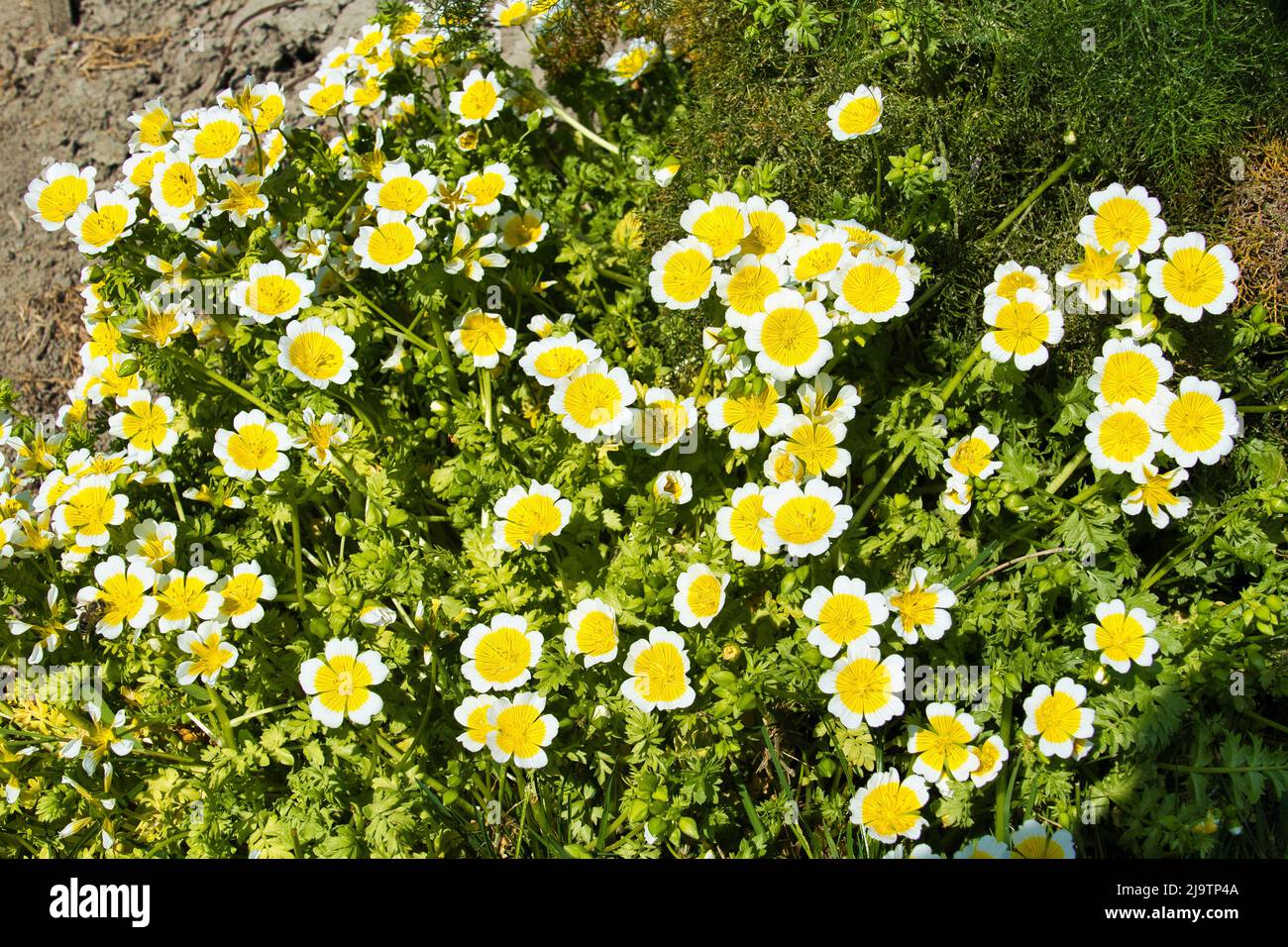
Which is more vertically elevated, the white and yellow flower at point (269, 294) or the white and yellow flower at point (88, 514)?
the white and yellow flower at point (269, 294)

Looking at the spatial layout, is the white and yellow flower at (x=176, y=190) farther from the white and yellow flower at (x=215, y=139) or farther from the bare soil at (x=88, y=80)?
the bare soil at (x=88, y=80)

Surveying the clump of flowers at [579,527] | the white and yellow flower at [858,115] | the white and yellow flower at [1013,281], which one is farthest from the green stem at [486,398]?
the white and yellow flower at [1013,281]

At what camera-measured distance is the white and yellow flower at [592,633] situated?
2553 mm

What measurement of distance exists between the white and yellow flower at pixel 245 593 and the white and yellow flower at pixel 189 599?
3cm

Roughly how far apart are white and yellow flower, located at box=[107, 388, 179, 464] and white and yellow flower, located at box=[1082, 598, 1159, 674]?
263 cm

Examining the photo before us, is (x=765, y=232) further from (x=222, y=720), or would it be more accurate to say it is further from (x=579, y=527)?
(x=222, y=720)

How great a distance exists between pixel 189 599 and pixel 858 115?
2.22 meters

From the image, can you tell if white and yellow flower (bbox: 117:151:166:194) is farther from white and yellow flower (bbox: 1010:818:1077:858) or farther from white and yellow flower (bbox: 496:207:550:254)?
white and yellow flower (bbox: 1010:818:1077:858)

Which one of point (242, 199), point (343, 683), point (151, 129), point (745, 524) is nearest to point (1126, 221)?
point (745, 524)

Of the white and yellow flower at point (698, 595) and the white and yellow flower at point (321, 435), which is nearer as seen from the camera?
the white and yellow flower at point (698, 595)

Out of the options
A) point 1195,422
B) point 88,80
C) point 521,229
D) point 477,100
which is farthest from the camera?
point 88,80

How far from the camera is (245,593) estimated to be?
2791 millimetres

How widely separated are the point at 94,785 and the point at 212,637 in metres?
0.61

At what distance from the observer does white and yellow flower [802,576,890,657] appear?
242 centimetres
